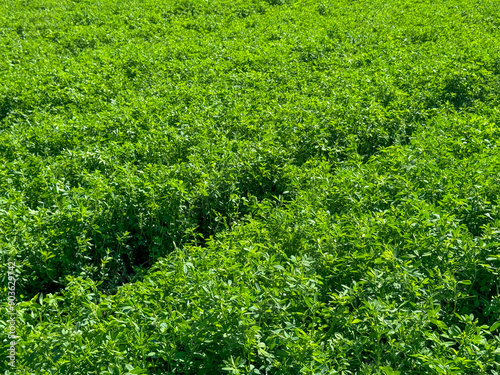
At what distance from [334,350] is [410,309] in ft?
1.97

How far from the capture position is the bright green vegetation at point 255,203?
2.85 m

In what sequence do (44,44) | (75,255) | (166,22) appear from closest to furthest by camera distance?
1. (75,255)
2. (44,44)
3. (166,22)

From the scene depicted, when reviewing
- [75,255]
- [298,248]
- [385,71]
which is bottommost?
[75,255]

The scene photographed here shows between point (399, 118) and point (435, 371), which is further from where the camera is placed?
point (399, 118)

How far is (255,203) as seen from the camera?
465 cm

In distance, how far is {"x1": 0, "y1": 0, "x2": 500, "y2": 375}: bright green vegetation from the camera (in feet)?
9.35

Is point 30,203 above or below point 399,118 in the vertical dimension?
below

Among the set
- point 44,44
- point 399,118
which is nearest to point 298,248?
point 399,118

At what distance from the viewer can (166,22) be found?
1236cm

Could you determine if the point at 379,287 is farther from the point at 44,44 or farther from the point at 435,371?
the point at 44,44

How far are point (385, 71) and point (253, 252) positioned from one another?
18.2ft

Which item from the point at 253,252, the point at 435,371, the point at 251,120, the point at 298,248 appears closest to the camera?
the point at 435,371

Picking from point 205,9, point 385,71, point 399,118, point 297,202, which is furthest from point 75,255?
point 205,9

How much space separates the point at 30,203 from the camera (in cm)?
492
